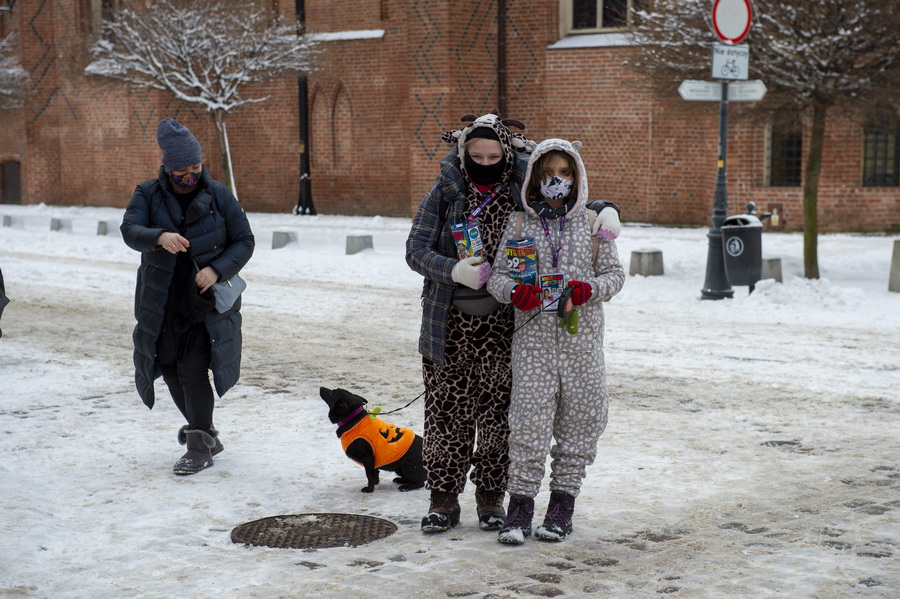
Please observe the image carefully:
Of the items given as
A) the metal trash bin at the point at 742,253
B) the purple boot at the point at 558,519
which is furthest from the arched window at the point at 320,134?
the purple boot at the point at 558,519

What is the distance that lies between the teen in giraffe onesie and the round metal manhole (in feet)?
2.07

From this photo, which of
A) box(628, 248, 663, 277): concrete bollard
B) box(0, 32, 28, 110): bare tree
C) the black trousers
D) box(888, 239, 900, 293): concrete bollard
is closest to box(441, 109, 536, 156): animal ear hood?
the black trousers

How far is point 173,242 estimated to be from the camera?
5996mm

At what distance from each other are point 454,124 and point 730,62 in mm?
13888

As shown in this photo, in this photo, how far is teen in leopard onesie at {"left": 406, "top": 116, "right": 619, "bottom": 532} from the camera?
504 centimetres

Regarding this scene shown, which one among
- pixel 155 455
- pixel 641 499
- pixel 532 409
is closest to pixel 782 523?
pixel 641 499

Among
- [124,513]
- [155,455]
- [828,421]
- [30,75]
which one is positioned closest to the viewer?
[124,513]

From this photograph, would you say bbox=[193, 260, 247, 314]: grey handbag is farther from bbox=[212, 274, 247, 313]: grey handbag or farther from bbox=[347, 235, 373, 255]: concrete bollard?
bbox=[347, 235, 373, 255]: concrete bollard

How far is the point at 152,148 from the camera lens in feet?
106

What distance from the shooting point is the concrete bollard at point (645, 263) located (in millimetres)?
15445

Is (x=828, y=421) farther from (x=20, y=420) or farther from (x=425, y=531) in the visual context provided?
(x=20, y=420)

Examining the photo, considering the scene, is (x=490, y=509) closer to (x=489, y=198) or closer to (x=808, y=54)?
(x=489, y=198)

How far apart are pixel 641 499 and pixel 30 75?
111ft

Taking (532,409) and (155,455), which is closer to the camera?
(532,409)
